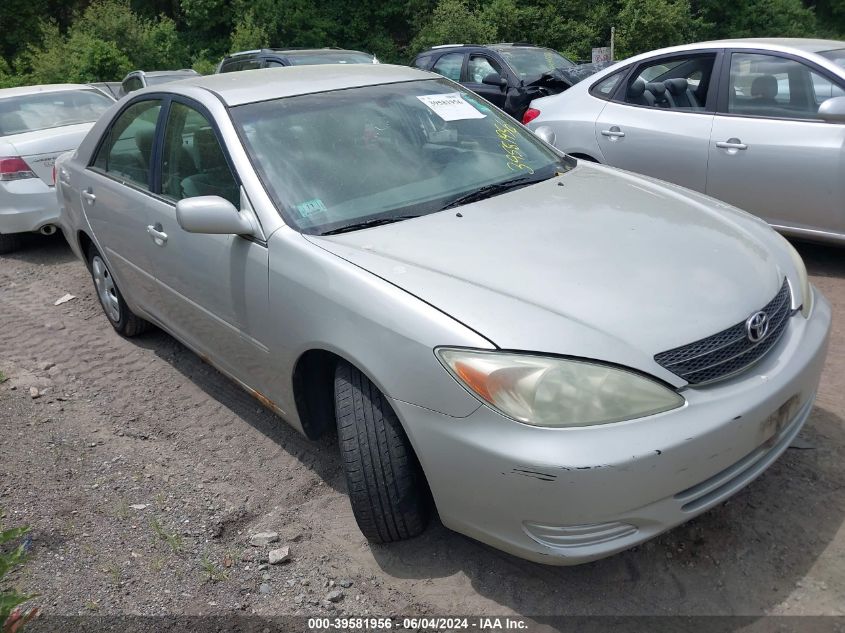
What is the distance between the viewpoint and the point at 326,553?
2.89m

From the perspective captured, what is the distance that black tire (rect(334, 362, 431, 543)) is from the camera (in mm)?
2592

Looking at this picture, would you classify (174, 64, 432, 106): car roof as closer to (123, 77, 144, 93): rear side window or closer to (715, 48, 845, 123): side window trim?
(715, 48, 845, 123): side window trim

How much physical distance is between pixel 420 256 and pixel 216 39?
25.1m

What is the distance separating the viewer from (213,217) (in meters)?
3.01

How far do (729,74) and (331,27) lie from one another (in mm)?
21894

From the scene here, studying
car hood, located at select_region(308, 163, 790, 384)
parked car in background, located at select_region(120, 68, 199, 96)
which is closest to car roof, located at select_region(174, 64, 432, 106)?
car hood, located at select_region(308, 163, 790, 384)

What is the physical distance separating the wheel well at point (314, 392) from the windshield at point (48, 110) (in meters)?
5.65

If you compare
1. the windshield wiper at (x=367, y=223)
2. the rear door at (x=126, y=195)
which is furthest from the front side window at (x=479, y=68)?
the windshield wiper at (x=367, y=223)

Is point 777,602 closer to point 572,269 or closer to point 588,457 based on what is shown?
point 588,457

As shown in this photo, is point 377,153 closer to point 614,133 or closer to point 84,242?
point 84,242

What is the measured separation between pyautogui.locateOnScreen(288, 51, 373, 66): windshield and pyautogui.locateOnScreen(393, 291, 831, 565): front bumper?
31.6 feet

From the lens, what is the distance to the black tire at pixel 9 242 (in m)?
7.29

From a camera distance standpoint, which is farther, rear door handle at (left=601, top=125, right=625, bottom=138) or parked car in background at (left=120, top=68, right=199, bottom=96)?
parked car in background at (left=120, top=68, right=199, bottom=96)

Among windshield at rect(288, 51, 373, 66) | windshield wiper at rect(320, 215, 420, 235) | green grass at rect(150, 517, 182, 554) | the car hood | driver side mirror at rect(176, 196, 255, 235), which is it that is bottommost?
green grass at rect(150, 517, 182, 554)
